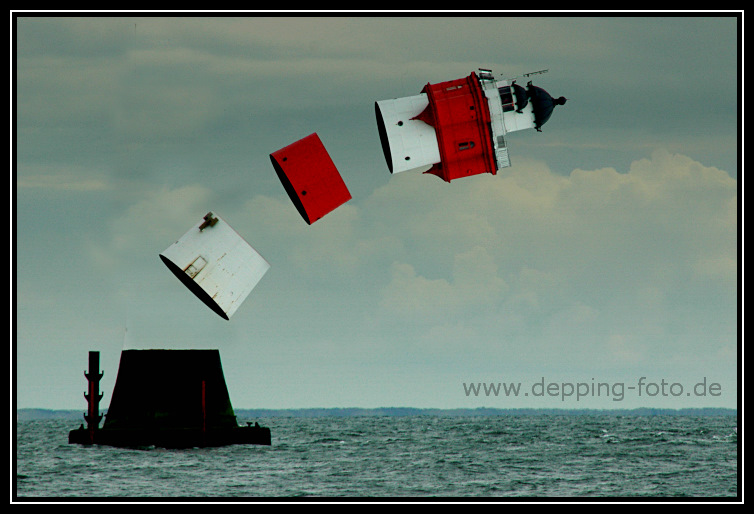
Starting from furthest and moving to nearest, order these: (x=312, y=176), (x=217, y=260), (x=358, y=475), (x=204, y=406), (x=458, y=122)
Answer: (x=358, y=475) < (x=204, y=406) < (x=217, y=260) < (x=312, y=176) < (x=458, y=122)

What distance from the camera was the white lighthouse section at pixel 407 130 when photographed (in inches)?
1339

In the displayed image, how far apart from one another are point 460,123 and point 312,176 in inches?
233

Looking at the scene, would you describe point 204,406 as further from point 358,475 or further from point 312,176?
point 312,176

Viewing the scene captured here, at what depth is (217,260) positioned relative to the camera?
38.5m

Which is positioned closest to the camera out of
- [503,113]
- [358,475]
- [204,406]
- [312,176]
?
[503,113]

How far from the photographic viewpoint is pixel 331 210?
120 feet

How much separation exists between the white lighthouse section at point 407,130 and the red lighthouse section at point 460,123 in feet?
0.87

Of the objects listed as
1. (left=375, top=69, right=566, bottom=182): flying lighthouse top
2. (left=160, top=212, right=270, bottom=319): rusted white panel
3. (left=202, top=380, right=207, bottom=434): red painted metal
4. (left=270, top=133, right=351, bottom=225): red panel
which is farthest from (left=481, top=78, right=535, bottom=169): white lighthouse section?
(left=202, top=380, right=207, bottom=434): red painted metal

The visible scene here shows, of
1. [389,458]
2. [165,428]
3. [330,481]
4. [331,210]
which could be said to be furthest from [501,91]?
[389,458]

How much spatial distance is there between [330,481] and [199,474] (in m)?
6.12

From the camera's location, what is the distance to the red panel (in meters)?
36.0

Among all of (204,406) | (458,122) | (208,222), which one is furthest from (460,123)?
(204,406)

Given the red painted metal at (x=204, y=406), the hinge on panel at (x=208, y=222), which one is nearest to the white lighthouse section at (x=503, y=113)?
the hinge on panel at (x=208, y=222)

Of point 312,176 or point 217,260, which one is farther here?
point 217,260
